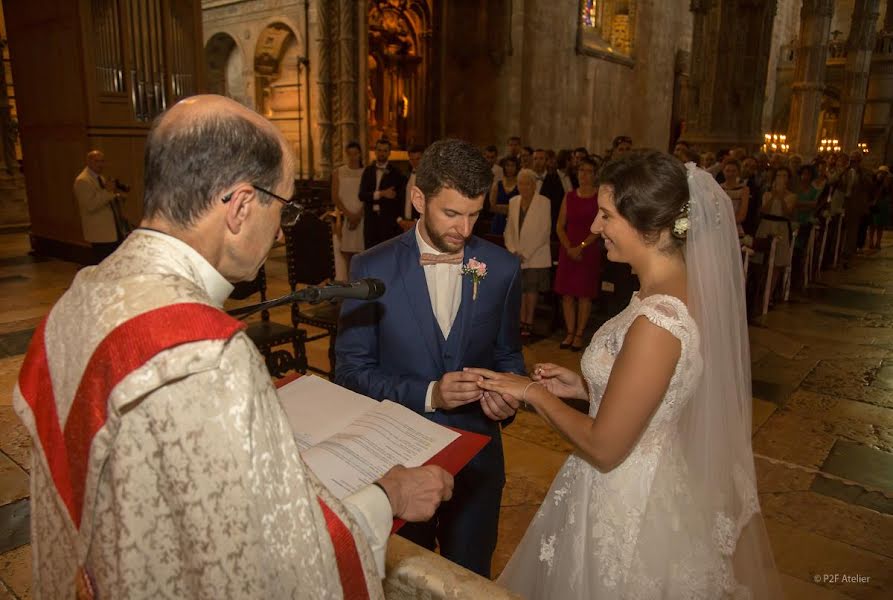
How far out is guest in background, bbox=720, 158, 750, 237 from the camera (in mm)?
7082

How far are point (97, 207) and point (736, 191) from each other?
24.8 feet

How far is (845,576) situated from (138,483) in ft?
10.1

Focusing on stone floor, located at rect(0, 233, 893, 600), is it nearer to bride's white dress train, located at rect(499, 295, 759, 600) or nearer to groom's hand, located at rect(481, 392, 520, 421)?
bride's white dress train, located at rect(499, 295, 759, 600)

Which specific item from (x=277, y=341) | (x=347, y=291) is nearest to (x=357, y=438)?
(x=347, y=291)

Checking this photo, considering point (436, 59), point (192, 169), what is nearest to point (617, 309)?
point (192, 169)

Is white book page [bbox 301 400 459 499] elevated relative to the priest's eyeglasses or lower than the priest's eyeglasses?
lower

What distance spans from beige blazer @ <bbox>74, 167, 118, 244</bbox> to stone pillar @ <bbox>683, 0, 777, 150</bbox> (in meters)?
11.3

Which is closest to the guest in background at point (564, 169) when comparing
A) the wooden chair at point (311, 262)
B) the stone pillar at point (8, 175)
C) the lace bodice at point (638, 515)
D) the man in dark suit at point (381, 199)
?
the man in dark suit at point (381, 199)

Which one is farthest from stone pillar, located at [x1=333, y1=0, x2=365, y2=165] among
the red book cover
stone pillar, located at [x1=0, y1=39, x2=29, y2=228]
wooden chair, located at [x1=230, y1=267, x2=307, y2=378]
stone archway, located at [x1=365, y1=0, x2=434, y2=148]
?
the red book cover

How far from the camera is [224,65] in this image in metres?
15.5

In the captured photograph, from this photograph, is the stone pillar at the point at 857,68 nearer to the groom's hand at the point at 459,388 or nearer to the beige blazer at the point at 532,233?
the beige blazer at the point at 532,233

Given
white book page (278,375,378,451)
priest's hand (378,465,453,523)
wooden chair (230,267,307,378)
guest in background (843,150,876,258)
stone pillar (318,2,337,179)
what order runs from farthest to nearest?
stone pillar (318,2,337,179) < guest in background (843,150,876,258) < wooden chair (230,267,307,378) < white book page (278,375,378,451) < priest's hand (378,465,453,523)

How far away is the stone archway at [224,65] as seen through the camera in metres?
15.0

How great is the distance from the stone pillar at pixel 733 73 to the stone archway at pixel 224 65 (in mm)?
10765
